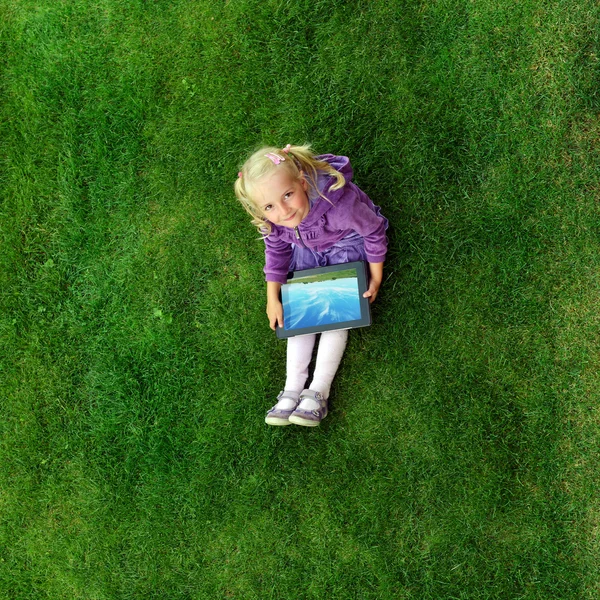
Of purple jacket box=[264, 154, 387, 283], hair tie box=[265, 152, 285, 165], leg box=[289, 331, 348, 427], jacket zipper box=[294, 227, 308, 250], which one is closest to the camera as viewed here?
hair tie box=[265, 152, 285, 165]

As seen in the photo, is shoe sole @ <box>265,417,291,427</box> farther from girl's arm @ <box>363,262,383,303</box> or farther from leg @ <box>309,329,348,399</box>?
girl's arm @ <box>363,262,383,303</box>

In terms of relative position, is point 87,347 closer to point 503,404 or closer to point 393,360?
point 393,360

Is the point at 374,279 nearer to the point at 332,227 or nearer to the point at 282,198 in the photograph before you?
the point at 332,227

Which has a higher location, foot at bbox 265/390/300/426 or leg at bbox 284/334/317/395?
leg at bbox 284/334/317/395

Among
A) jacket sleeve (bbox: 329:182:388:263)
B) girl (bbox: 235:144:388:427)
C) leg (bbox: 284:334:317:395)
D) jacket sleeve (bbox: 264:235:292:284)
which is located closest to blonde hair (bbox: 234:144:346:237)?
girl (bbox: 235:144:388:427)

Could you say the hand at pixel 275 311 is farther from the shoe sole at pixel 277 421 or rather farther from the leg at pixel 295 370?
the shoe sole at pixel 277 421

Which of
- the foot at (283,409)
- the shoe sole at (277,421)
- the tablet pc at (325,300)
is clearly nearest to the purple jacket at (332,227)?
the tablet pc at (325,300)

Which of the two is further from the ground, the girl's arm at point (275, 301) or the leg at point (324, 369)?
the girl's arm at point (275, 301)

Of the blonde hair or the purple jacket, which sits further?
the purple jacket
